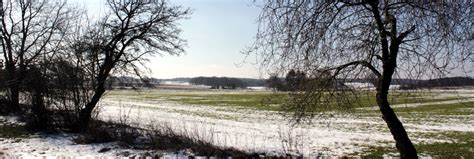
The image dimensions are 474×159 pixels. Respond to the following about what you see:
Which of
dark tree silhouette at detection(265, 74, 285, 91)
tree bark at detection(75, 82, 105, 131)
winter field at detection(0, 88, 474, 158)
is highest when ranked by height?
dark tree silhouette at detection(265, 74, 285, 91)

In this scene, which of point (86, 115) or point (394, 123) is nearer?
point (394, 123)

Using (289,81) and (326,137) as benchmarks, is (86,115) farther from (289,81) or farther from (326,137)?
(289,81)

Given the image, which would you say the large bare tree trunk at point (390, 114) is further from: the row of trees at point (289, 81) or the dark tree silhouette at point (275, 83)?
the dark tree silhouette at point (275, 83)

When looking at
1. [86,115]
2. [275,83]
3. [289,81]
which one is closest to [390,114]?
[289,81]

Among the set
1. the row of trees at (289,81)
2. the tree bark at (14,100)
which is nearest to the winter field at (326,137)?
the row of trees at (289,81)

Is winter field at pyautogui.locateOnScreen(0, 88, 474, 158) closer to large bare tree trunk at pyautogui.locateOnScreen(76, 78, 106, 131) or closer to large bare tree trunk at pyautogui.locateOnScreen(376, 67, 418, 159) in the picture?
large bare tree trunk at pyautogui.locateOnScreen(376, 67, 418, 159)

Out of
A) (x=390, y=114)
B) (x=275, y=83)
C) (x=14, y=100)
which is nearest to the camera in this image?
(x=390, y=114)

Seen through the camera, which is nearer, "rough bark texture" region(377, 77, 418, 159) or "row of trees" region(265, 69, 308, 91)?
"rough bark texture" region(377, 77, 418, 159)

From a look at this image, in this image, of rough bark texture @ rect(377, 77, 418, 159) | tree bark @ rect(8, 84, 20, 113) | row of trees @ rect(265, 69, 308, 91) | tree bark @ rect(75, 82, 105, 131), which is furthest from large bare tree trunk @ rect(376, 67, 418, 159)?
tree bark @ rect(8, 84, 20, 113)

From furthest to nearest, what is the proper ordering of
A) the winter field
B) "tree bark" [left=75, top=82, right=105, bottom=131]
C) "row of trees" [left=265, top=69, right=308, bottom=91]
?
"tree bark" [left=75, top=82, right=105, bottom=131] < the winter field < "row of trees" [left=265, top=69, right=308, bottom=91]

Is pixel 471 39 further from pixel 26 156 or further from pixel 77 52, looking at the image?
pixel 77 52

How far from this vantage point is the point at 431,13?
6008 millimetres

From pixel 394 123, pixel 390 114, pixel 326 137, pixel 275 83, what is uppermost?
pixel 275 83

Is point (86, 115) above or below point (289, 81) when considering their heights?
below
